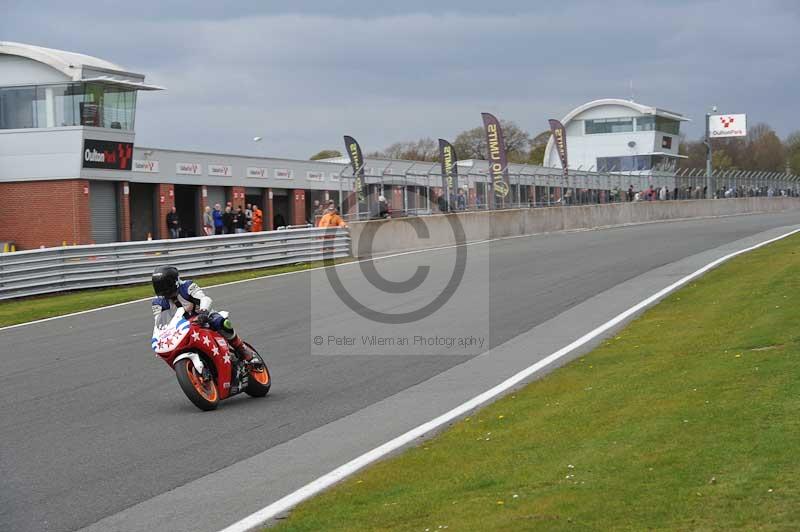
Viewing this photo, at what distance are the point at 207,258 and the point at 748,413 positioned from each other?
19.5 m

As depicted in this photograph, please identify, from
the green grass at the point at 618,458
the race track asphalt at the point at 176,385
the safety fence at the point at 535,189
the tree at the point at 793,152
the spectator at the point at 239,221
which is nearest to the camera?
the green grass at the point at 618,458

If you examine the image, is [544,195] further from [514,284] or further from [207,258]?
[514,284]

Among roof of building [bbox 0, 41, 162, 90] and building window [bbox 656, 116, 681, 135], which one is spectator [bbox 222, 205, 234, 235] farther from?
building window [bbox 656, 116, 681, 135]

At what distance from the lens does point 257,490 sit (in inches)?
280

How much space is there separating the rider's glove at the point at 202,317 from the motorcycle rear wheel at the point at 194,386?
0.40 m

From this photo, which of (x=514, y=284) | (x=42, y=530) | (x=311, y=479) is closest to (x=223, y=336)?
(x=311, y=479)

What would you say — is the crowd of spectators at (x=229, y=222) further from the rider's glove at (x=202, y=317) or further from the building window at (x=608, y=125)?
the building window at (x=608, y=125)

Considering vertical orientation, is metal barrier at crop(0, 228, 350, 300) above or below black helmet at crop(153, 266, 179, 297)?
below

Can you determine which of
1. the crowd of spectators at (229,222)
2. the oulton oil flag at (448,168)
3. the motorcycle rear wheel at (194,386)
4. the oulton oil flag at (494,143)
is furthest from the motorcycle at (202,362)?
the oulton oil flag at (494,143)

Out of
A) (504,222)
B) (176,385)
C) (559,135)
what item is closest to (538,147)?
(559,135)

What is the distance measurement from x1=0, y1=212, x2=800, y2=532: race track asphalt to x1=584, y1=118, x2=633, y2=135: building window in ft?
275

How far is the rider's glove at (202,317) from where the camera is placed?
1009cm

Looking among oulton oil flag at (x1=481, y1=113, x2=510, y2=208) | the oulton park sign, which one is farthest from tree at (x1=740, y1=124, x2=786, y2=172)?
oulton oil flag at (x1=481, y1=113, x2=510, y2=208)

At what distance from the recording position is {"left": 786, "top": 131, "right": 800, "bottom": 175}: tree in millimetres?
130625
